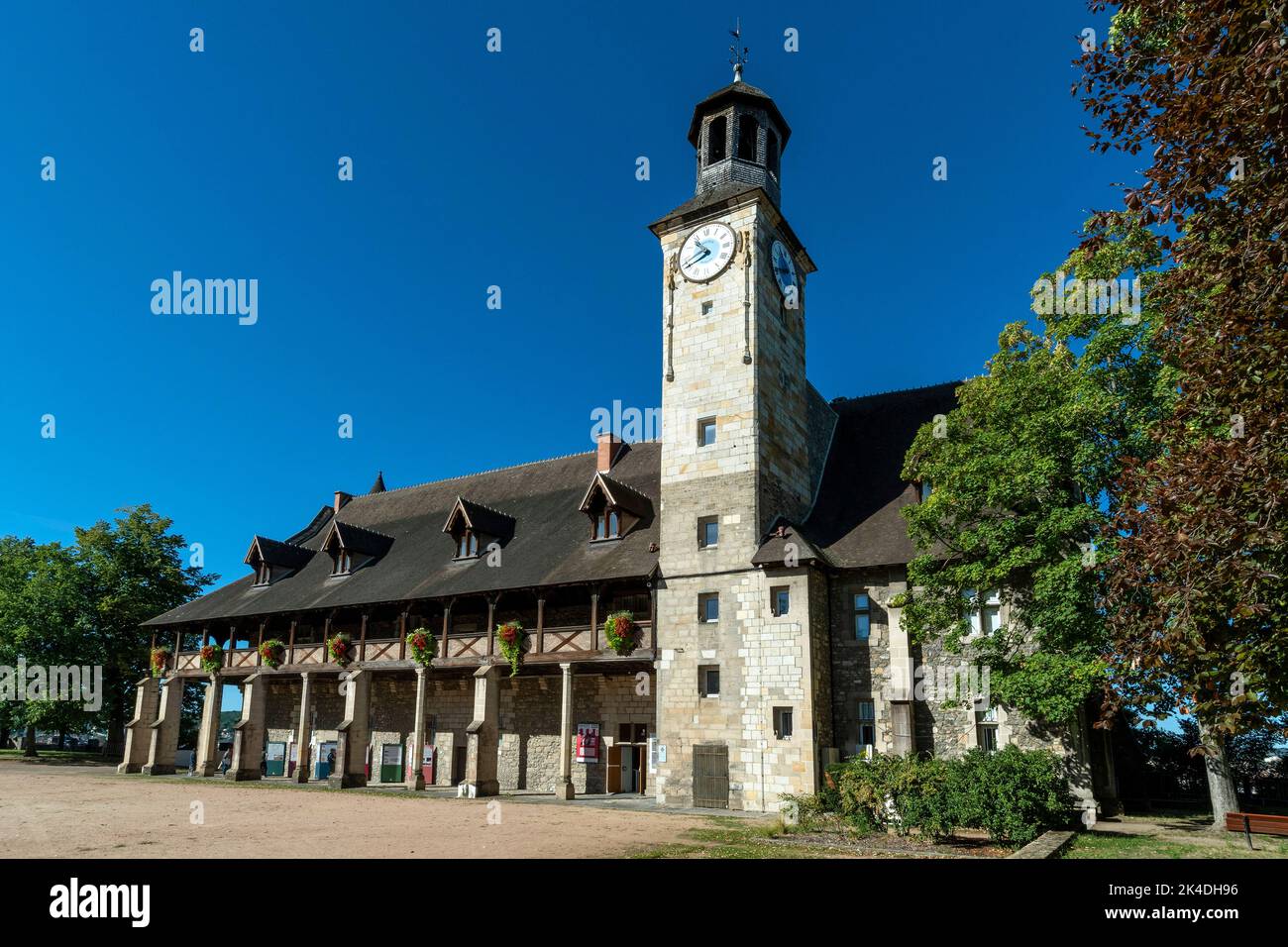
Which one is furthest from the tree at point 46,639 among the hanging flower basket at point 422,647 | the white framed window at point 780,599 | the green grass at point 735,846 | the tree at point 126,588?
the green grass at point 735,846

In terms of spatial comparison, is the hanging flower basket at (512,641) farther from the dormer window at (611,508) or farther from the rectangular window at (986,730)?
the rectangular window at (986,730)

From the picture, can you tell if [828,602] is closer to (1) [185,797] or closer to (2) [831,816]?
(2) [831,816]

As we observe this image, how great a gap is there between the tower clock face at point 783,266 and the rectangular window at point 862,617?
9.60 meters

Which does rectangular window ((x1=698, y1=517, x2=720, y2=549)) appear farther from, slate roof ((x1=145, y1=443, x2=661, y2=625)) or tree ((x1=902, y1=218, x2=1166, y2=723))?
tree ((x1=902, y1=218, x2=1166, y2=723))

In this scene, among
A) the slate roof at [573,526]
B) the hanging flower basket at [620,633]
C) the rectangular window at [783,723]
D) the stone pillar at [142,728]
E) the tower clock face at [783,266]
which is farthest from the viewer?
the stone pillar at [142,728]

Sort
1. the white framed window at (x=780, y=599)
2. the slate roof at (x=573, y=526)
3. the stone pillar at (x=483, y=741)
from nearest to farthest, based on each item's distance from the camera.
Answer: the white framed window at (x=780, y=599) → the slate roof at (x=573, y=526) → the stone pillar at (x=483, y=741)

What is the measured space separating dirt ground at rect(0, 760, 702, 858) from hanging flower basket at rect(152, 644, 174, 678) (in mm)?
8617

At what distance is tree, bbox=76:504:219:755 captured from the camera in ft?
132

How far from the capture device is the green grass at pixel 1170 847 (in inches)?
495

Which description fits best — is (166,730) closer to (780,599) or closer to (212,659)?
(212,659)

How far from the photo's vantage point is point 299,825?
53.5ft

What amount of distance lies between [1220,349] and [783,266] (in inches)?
756

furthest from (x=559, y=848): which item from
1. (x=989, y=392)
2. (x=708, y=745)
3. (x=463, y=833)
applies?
(x=989, y=392)

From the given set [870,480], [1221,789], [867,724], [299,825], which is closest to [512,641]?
[299,825]
